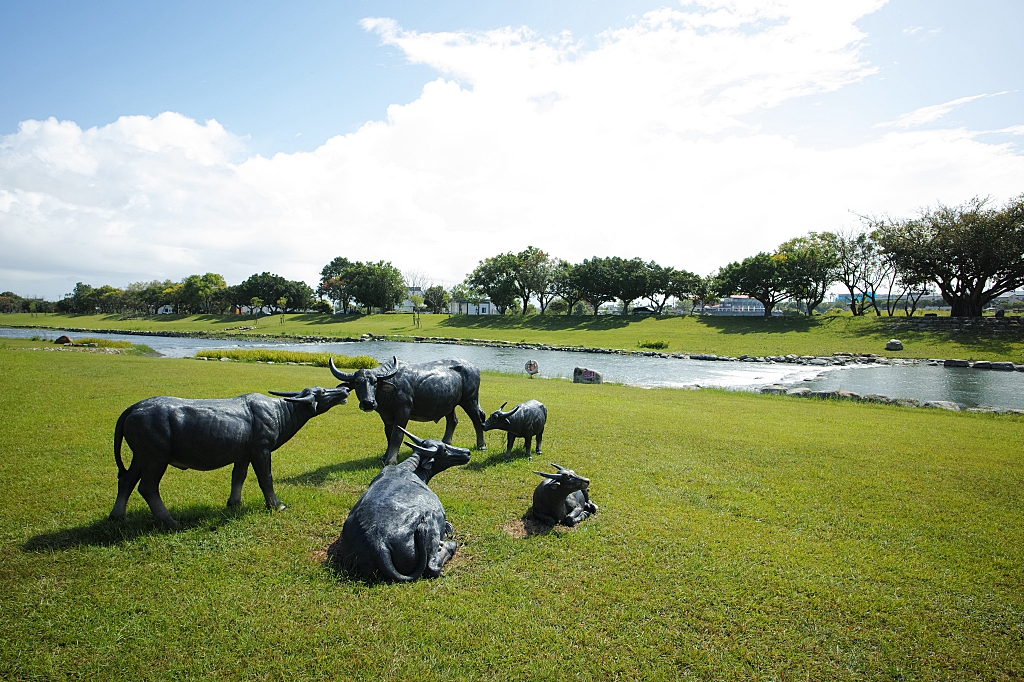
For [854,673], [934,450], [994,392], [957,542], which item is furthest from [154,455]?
[994,392]

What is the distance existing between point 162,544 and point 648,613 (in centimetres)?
490

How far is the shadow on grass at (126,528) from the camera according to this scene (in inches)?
204

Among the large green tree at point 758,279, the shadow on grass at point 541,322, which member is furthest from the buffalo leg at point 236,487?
the large green tree at point 758,279

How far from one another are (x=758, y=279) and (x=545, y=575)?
6220 cm

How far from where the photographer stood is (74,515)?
5840 millimetres

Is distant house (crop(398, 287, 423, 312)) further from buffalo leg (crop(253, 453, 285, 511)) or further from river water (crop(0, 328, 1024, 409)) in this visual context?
buffalo leg (crop(253, 453, 285, 511))

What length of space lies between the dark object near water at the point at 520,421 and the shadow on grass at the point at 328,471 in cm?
197

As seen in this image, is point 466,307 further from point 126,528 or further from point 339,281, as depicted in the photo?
point 126,528

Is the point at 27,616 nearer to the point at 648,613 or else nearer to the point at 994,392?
the point at 648,613

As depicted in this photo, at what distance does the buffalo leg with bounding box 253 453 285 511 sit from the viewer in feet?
19.8

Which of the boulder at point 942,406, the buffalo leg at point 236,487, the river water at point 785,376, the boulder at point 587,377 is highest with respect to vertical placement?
the buffalo leg at point 236,487

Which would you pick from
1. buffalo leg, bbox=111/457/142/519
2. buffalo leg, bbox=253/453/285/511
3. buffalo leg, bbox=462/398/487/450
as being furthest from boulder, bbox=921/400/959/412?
buffalo leg, bbox=111/457/142/519

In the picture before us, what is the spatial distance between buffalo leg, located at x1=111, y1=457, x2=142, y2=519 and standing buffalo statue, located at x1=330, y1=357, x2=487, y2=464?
2552 mm

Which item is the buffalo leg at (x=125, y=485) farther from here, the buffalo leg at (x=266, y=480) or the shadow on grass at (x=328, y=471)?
the shadow on grass at (x=328, y=471)
